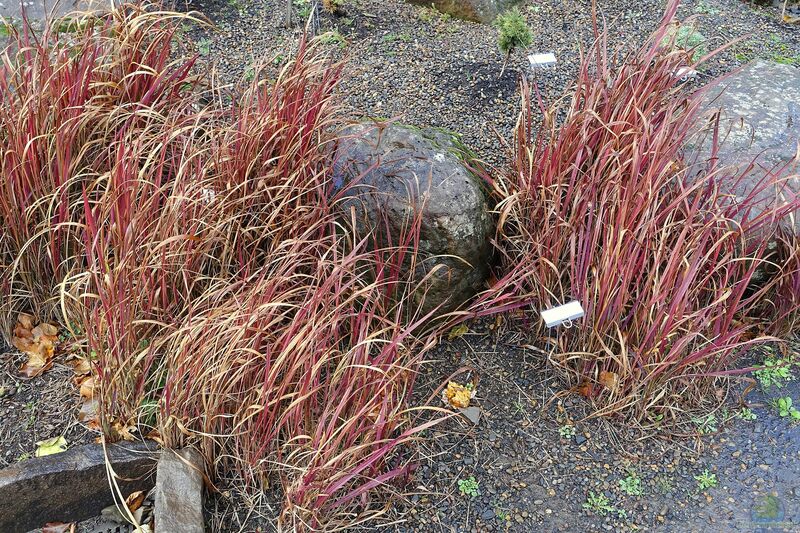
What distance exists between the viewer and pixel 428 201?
2.48 meters

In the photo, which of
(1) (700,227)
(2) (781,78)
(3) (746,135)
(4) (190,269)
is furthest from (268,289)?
(2) (781,78)

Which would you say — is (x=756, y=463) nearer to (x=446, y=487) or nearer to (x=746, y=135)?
(x=446, y=487)

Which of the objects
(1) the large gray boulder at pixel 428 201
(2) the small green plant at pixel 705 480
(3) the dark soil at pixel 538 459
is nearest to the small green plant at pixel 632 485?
(3) the dark soil at pixel 538 459

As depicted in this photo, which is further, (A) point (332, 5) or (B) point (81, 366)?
(A) point (332, 5)

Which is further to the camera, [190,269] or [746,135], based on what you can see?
[746,135]

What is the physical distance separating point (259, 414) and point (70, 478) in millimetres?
584

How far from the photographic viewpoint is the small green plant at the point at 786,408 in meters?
2.52

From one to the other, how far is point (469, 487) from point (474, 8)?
3.08m

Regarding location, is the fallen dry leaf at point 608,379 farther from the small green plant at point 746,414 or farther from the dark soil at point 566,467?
the small green plant at point 746,414

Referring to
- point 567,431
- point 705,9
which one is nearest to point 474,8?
point 705,9

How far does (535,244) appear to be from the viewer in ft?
8.43

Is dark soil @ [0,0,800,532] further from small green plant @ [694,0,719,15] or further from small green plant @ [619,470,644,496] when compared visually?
small green plant @ [694,0,719,15]

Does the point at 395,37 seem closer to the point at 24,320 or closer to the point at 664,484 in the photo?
the point at 24,320

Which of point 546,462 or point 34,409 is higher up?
point 34,409
